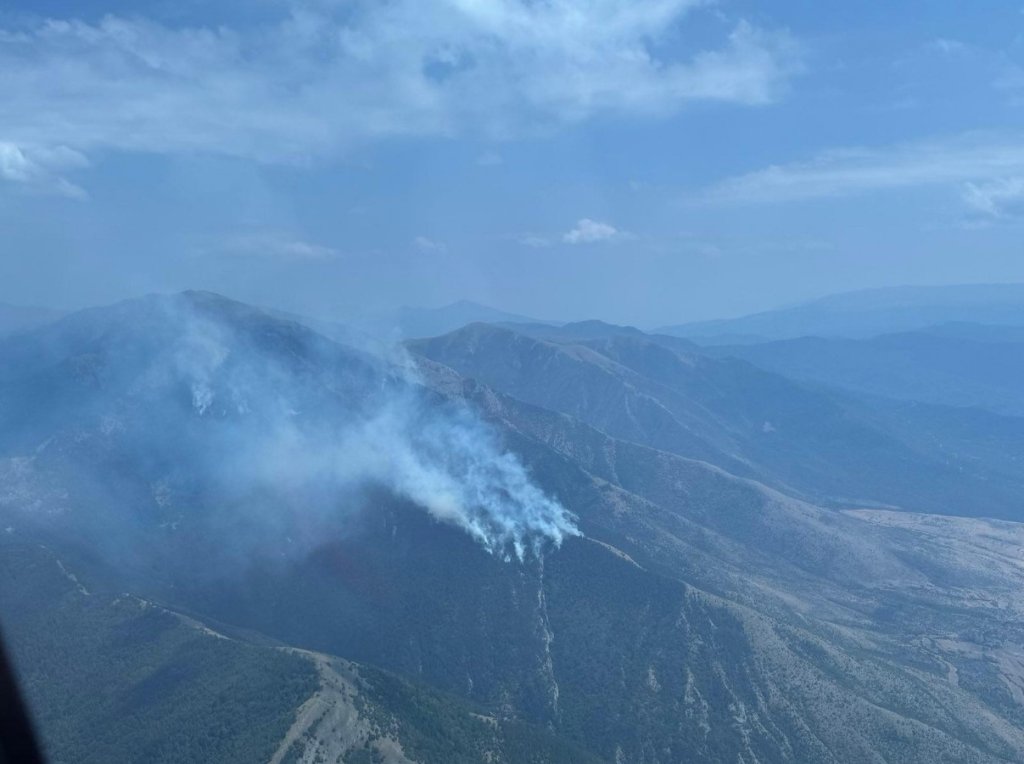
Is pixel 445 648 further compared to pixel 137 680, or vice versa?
pixel 445 648

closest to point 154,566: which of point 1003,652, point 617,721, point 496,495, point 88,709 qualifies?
point 88,709

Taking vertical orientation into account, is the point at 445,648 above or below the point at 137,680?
below

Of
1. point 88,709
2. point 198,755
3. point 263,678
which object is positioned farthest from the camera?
point 88,709

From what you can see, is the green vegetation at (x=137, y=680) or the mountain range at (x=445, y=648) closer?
the green vegetation at (x=137, y=680)

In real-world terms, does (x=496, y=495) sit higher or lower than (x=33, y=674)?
higher

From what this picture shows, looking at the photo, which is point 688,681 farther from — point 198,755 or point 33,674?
point 33,674

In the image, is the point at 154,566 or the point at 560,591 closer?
the point at 560,591

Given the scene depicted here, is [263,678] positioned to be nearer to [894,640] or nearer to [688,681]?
[688,681]

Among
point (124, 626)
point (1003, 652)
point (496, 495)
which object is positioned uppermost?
point (496, 495)

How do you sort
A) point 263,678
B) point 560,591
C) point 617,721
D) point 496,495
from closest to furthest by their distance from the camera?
1. point 263,678
2. point 617,721
3. point 560,591
4. point 496,495

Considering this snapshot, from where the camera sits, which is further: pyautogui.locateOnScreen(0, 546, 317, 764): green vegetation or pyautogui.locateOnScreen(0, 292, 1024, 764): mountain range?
pyautogui.locateOnScreen(0, 292, 1024, 764): mountain range
